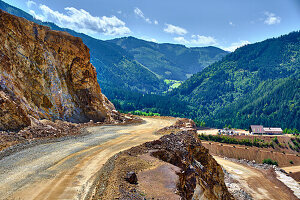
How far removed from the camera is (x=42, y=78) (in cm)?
2917

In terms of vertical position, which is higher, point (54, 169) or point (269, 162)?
point (54, 169)

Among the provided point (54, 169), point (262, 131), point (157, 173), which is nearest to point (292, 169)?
point (262, 131)

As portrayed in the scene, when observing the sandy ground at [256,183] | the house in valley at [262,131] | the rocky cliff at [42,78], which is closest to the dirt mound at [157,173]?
the rocky cliff at [42,78]

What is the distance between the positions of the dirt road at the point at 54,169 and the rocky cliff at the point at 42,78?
18.8 ft

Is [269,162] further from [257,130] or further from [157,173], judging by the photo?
[157,173]

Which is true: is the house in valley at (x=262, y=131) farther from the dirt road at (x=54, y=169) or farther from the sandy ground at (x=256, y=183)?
the dirt road at (x=54, y=169)

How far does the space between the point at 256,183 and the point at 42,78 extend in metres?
62.2

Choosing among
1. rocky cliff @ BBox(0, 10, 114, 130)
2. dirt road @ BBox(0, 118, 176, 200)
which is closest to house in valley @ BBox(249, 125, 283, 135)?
rocky cliff @ BBox(0, 10, 114, 130)

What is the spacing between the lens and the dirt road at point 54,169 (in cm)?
1171

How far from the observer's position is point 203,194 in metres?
21.3

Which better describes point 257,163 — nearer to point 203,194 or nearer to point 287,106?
point 203,194

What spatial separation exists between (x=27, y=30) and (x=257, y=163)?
8782 cm

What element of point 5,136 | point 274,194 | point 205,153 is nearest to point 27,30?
point 5,136

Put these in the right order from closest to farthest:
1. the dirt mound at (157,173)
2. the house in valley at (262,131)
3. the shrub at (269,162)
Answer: the dirt mound at (157,173), the shrub at (269,162), the house in valley at (262,131)
